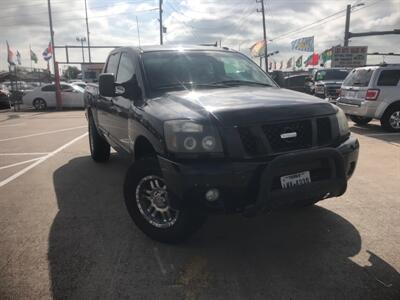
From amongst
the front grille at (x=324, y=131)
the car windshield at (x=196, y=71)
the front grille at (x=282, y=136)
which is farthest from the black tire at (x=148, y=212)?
the front grille at (x=324, y=131)

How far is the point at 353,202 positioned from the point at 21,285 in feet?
11.9

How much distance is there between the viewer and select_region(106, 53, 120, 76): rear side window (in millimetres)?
5605

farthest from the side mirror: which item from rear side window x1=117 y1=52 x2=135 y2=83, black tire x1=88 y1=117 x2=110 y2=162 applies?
black tire x1=88 y1=117 x2=110 y2=162

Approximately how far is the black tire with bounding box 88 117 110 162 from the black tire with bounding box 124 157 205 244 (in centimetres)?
331

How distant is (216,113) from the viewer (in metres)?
3.23

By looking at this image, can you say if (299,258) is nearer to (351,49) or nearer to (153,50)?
(153,50)

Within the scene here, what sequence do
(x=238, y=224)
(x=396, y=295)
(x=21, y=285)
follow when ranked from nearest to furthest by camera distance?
(x=396, y=295)
(x=21, y=285)
(x=238, y=224)

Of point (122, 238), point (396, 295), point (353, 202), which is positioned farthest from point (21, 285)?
point (353, 202)

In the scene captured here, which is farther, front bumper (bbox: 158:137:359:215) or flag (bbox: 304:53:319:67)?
flag (bbox: 304:53:319:67)

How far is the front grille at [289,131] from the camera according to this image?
323cm

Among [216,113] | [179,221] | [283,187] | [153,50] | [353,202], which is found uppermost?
[153,50]

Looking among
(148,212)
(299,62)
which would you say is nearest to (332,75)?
(148,212)

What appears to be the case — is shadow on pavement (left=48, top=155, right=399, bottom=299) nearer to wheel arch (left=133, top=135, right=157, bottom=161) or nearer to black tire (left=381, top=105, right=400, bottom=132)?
wheel arch (left=133, top=135, right=157, bottom=161)

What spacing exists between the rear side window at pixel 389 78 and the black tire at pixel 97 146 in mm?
7217
